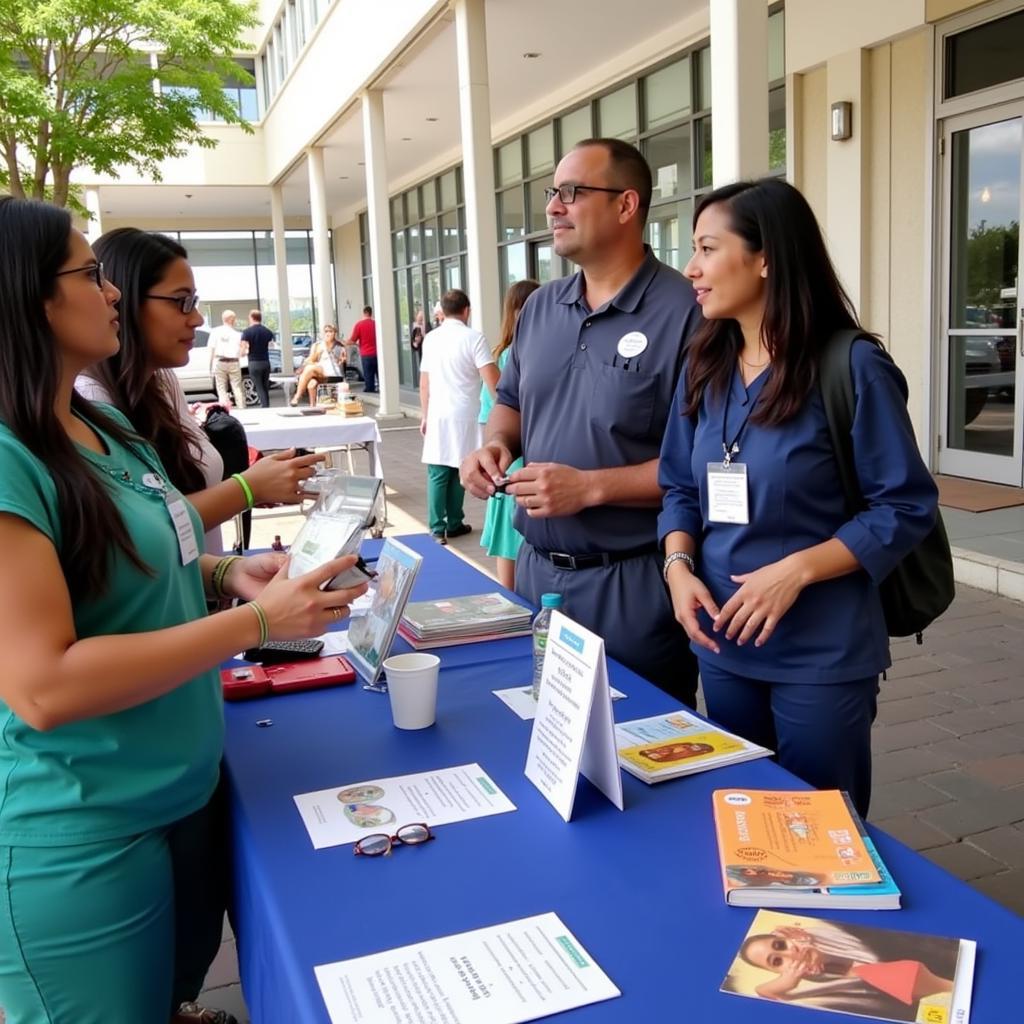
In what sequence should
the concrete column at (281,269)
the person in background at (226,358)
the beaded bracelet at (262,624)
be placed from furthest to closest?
the concrete column at (281,269), the person in background at (226,358), the beaded bracelet at (262,624)

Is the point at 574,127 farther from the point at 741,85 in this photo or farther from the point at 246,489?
the point at 246,489

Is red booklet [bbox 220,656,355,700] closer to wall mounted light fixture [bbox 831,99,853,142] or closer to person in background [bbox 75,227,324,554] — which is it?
person in background [bbox 75,227,324,554]

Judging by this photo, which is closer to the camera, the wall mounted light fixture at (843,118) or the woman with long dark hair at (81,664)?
the woman with long dark hair at (81,664)

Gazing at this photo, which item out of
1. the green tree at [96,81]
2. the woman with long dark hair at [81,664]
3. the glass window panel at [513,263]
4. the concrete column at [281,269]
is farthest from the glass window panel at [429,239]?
the woman with long dark hair at [81,664]

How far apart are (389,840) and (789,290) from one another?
3.89 feet

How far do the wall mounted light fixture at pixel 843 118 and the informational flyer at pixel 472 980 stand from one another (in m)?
6.93

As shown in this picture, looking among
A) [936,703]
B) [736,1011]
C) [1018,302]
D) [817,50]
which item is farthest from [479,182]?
[736,1011]

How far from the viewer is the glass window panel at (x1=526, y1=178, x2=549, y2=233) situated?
12.8m

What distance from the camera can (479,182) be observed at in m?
→ 9.27

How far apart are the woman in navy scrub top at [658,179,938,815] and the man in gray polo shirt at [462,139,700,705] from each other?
1.20 feet

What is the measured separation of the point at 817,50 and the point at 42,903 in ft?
24.4

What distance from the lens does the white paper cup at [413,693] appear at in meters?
1.80

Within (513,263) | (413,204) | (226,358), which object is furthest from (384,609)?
(413,204)

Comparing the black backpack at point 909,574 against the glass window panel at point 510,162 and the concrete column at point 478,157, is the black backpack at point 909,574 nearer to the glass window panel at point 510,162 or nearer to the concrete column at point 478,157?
the concrete column at point 478,157
